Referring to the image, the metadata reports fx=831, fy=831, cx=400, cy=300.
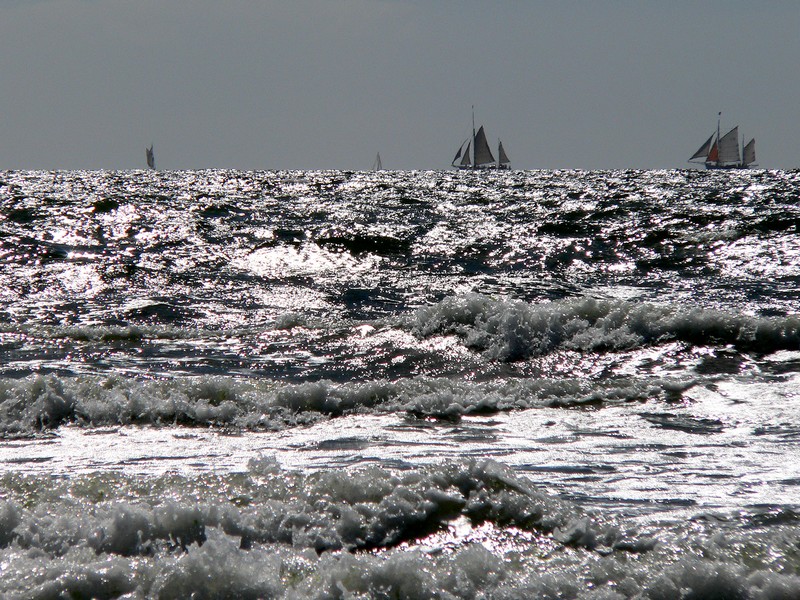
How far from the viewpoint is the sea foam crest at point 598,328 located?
9.73m

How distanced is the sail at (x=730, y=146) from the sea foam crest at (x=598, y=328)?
340 feet

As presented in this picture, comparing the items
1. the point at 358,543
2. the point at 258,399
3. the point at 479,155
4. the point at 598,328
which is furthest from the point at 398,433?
the point at 479,155

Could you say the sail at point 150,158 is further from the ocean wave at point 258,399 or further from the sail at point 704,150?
A: the ocean wave at point 258,399

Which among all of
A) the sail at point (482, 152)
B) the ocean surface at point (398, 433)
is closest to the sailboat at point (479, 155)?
the sail at point (482, 152)

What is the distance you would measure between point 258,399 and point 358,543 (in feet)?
10.7

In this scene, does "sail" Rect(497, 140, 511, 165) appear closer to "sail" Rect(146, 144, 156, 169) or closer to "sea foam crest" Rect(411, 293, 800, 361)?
"sail" Rect(146, 144, 156, 169)

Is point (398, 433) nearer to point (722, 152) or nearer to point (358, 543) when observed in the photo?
point (358, 543)

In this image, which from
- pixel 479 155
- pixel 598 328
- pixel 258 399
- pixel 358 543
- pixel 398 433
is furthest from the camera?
pixel 479 155

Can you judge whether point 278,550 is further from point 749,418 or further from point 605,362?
point 605,362

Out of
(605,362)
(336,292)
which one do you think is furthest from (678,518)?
(336,292)

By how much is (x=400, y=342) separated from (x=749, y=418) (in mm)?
4699

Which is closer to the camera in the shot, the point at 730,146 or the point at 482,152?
the point at 482,152

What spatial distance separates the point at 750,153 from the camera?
11444 cm

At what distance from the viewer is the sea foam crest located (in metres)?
9.73
